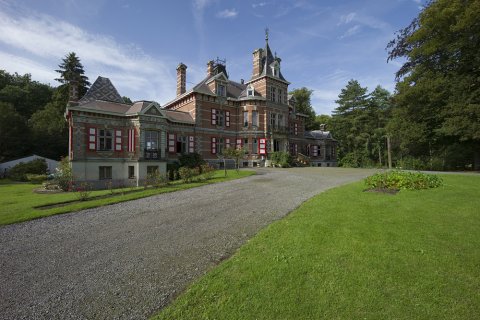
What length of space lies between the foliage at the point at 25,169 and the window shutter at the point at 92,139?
15239 mm

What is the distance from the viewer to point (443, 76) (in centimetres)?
2245

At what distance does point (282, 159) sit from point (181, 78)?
1827 cm

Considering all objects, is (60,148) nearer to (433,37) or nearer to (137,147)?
(137,147)

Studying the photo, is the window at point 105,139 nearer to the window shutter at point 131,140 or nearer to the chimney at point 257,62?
the window shutter at point 131,140

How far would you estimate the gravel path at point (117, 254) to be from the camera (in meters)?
3.66

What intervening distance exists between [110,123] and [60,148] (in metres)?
25.9

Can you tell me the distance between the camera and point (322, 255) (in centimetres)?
459

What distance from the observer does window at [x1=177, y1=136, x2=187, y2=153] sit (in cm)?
2675

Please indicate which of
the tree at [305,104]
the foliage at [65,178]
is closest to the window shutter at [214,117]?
the foliage at [65,178]

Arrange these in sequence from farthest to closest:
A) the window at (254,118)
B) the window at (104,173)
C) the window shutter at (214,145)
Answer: the window at (254,118), the window shutter at (214,145), the window at (104,173)

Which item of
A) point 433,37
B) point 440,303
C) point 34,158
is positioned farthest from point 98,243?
point 34,158

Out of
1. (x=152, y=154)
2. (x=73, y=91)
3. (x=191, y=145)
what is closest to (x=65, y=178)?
(x=152, y=154)

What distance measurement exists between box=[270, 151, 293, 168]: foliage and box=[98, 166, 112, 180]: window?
59.2 feet

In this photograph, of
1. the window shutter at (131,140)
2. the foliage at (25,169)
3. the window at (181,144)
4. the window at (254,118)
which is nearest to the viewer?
the window shutter at (131,140)
